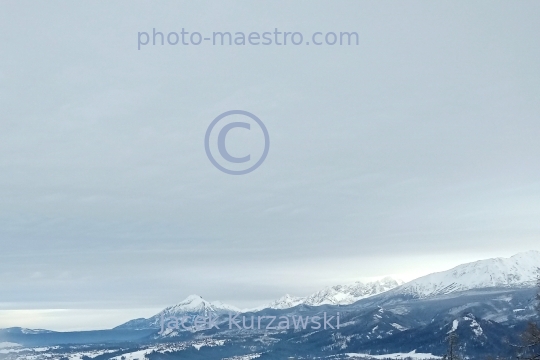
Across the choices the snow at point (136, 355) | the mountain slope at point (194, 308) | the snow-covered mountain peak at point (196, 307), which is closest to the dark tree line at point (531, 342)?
the mountain slope at point (194, 308)

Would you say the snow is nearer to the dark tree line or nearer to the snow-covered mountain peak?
the snow-covered mountain peak

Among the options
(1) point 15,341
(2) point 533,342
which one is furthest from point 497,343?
(2) point 533,342

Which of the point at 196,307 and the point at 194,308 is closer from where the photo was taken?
the point at 194,308

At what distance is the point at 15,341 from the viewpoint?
101 metres

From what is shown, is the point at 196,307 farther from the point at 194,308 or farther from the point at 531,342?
the point at 531,342

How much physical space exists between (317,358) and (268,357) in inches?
1595

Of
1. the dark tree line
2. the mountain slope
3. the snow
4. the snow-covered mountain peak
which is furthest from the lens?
the snow

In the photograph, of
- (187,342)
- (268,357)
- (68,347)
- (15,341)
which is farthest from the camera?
(68,347)

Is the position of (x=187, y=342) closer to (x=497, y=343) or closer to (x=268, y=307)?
(x=268, y=307)

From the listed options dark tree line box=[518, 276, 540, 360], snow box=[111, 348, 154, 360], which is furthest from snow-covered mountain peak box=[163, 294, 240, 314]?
snow box=[111, 348, 154, 360]

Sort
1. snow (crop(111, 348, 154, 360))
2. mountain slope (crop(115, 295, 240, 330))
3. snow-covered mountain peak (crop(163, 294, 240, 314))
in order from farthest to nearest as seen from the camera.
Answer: snow (crop(111, 348, 154, 360)), snow-covered mountain peak (crop(163, 294, 240, 314)), mountain slope (crop(115, 295, 240, 330))

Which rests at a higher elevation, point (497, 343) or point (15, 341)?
point (15, 341)

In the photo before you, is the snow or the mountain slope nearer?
the mountain slope

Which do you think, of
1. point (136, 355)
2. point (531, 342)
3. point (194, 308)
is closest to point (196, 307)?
point (194, 308)
